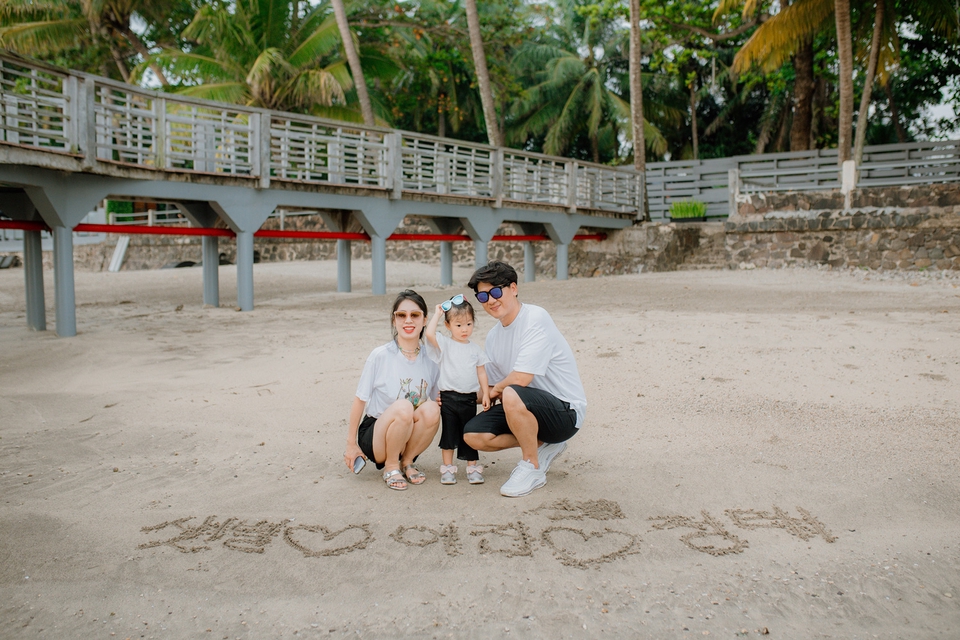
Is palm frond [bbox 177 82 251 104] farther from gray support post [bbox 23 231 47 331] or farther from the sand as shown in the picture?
the sand

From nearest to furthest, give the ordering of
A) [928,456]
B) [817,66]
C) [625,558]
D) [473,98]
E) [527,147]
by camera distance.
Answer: [625,558] < [928,456] < [817,66] < [473,98] < [527,147]

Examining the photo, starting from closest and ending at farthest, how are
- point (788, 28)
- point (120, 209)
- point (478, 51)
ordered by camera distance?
point (478, 51) → point (788, 28) → point (120, 209)

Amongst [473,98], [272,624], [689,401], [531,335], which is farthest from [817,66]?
[272,624]

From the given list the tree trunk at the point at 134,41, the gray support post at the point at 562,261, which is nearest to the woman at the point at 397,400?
the gray support post at the point at 562,261

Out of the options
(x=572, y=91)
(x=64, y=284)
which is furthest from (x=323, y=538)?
(x=572, y=91)

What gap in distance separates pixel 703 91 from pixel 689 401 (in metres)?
22.7

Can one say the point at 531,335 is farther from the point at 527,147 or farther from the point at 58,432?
the point at 527,147

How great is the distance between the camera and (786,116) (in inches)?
1021

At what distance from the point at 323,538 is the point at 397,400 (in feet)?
2.44

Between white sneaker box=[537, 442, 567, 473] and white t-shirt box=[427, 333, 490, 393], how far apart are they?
44 cm

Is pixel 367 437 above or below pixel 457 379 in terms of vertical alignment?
below

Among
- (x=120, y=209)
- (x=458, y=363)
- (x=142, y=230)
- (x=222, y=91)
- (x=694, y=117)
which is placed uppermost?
(x=694, y=117)

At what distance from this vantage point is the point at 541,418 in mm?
3678

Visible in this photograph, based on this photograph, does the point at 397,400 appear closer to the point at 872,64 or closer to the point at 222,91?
the point at 872,64
